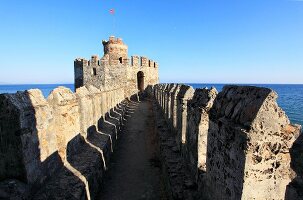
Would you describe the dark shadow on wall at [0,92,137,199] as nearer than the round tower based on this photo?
Yes

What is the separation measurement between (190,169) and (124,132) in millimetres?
7270

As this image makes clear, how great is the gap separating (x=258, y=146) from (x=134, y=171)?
520 cm

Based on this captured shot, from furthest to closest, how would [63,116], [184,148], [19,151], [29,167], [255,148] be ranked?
[63,116]
[184,148]
[29,167]
[19,151]
[255,148]

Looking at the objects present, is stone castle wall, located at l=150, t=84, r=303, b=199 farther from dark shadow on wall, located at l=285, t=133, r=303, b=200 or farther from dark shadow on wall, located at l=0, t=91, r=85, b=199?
dark shadow on wall, located at l=0, t=91, r=85, b=199

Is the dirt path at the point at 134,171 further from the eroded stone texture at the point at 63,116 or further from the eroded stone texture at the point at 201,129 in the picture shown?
the eroded stone texture at the point at 201,129

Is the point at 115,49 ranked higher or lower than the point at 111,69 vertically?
higher

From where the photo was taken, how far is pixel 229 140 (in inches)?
89.0

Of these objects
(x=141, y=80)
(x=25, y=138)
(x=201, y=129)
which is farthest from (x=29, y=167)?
(x=141, y=80)

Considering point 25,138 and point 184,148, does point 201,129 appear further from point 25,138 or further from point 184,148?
point 25,138

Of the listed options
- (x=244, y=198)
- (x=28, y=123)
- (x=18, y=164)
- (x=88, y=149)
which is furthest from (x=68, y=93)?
(x=244, y=198)

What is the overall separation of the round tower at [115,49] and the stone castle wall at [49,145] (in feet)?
70.8

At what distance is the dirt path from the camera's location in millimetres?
5406

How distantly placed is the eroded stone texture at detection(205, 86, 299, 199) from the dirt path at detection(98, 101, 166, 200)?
339cm

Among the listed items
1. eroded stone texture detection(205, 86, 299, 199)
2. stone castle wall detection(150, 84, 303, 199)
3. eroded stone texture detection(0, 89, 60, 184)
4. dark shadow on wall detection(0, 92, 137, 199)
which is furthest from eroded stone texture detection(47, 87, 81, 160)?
eroded stone texture detection(205, 86, 299, 199)
